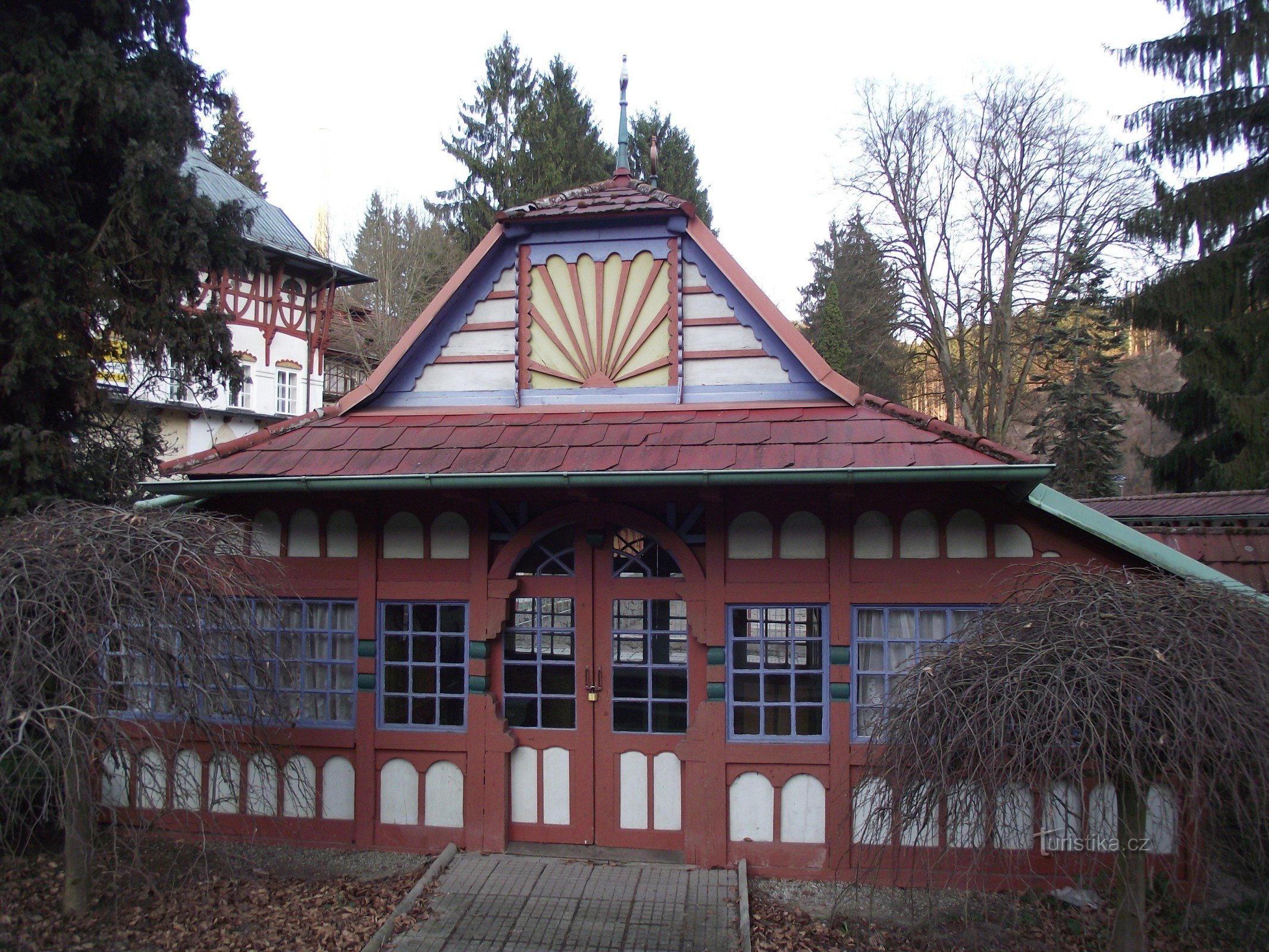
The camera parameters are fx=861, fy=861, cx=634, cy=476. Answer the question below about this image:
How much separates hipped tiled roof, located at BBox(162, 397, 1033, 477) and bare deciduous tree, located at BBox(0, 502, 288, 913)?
112cm

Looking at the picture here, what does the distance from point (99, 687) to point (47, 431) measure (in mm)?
2942

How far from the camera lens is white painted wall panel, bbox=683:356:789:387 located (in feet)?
21.8

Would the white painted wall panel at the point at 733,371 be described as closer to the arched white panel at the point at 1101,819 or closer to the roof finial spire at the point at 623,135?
the roof finial spire at the point at 623,135

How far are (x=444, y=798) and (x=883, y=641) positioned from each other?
3403 mm

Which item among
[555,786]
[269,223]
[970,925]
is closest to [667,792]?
[555,786]

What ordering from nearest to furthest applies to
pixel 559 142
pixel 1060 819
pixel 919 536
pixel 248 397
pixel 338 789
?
pixel 1060 819
pixel 919 536
pixel 338 789
pixel 248 397
pixel 559 142

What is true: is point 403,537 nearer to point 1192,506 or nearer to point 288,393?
point 1192,506

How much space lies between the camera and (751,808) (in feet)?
19.9

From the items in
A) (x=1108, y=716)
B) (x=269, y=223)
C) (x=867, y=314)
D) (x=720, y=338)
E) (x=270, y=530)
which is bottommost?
(x=1108, y=716)

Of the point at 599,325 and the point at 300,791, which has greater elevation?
the point at 599,325

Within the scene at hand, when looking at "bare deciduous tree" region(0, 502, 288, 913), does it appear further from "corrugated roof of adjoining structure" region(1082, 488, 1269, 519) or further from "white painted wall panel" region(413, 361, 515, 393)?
"corrugated roof of adjoining structure" region(1082, 488, 1269, 519)

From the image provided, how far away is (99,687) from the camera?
424cm

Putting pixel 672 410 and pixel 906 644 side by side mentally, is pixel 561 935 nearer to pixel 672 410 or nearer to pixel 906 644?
pixel 906 644

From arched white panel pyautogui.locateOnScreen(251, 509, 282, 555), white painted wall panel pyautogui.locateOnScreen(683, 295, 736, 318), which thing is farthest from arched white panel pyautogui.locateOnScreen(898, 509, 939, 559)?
arched white panel pyautogui.locateOnScreen(251, 509, 282, 555)
